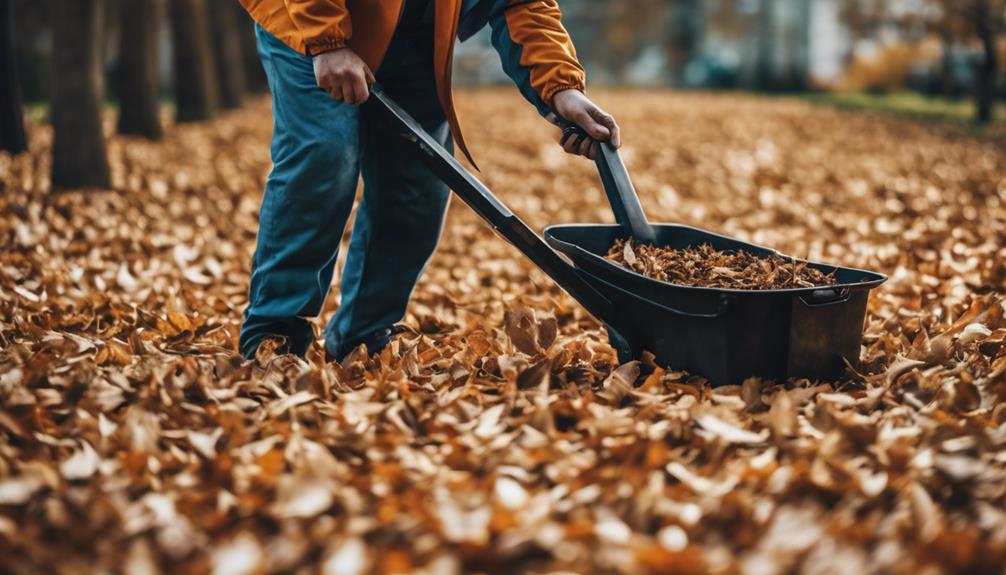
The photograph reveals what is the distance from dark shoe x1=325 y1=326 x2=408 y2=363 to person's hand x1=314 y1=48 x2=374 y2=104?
89 centimetres

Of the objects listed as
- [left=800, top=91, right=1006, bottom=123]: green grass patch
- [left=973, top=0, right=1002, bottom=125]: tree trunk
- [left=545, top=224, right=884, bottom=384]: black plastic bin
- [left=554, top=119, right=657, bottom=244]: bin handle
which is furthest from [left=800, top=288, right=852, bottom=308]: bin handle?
[left=800, top=91, right=1006, bottom=123]: green grass patch

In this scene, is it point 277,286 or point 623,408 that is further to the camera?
point 277,286

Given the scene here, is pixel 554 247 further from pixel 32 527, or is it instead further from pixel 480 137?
pixel 480 137

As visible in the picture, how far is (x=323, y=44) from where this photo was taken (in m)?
2.71

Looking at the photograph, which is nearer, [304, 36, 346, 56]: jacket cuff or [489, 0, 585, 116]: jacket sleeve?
[304, 36, 346, 56]: jacket cuff

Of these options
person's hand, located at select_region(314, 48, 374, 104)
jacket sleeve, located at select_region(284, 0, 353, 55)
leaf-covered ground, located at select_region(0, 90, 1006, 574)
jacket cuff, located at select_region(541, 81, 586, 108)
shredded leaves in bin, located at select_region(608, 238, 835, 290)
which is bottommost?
leaf-covered ground, located at select_region(0, 90, 1006, 574)

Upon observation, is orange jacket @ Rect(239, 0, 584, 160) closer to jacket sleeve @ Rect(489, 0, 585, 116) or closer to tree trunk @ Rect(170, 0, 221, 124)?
jacket sleeve @ Rect(489, 0, 585, 116)

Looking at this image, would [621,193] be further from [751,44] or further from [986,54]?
[751,44]

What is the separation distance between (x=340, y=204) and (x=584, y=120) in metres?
0.75

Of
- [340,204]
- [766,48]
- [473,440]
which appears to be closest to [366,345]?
[340,204]

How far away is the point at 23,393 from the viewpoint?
252cm

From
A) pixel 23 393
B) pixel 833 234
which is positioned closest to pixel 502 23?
pixel 23 393

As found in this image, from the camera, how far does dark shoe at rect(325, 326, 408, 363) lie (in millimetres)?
3301

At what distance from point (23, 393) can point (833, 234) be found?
4.49 m
